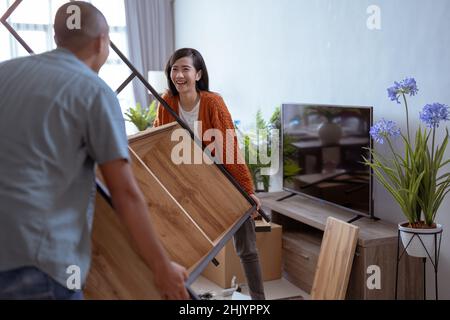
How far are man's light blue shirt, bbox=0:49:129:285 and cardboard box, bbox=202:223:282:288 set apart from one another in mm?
2453

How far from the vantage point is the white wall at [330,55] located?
9.32 ft

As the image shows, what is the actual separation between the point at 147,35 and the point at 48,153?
5406 millimetres

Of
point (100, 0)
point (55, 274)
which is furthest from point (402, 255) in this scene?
point (100, 0)

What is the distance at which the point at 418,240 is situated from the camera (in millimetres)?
2582

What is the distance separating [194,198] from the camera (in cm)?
215

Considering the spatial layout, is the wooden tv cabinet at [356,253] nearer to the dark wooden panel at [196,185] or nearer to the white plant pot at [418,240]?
the white plant pot at [418,240]

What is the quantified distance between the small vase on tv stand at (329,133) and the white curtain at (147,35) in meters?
3.35

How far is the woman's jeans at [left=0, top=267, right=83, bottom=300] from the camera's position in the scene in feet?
4.11
